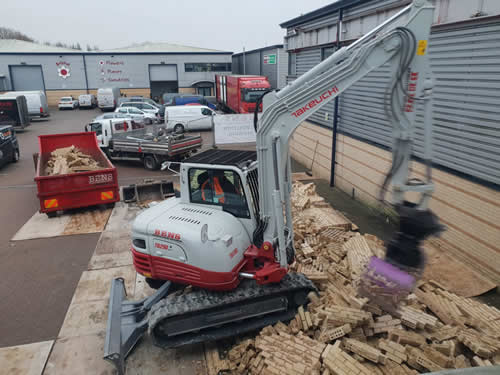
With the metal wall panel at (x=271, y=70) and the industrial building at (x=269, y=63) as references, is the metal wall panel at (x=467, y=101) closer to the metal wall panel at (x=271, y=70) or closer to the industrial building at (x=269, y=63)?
the industrial building at (x=269, y=63)

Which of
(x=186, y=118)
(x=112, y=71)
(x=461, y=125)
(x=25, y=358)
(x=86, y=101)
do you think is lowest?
(x=25, y=358)

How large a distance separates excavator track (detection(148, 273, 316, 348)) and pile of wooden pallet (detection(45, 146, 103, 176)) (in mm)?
7624

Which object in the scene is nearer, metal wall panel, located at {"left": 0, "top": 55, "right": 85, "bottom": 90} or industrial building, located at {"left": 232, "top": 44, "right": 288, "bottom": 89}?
industrial building, located at {"left": 232, "top": 44, "right": 288, "bottom": 89}

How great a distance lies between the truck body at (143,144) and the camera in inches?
644

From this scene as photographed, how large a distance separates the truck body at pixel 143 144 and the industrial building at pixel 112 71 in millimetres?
31416

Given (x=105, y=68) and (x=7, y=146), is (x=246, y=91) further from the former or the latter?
(x=105, y=68)

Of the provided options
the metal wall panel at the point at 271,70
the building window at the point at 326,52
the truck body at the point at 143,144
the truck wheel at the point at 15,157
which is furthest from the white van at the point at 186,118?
the building window at the point at 326,52

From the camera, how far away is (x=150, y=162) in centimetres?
1691

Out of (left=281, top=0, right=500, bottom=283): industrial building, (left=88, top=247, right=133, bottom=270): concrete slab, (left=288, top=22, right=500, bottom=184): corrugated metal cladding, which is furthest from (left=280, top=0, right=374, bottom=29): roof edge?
(left=88, top=247, right=133, bottom=270): concrete slab

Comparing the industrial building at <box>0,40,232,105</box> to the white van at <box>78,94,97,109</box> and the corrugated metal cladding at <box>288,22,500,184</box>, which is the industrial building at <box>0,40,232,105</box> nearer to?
the white van at <box>78,94,97,109</box>

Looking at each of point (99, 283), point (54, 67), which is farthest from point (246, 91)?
point (54, 67)

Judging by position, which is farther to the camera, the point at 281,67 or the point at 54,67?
the point at 54,67

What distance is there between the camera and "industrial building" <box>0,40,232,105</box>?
46.0 metres

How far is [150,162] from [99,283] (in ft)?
31.7
